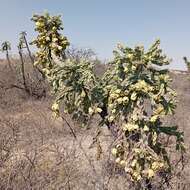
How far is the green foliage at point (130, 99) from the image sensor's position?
5590mm

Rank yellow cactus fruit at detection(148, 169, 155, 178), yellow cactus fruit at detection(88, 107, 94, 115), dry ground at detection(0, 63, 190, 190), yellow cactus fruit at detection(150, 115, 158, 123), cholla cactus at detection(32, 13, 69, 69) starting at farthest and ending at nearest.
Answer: dry ground at detection(0, 63, 190, 190) → cholla cactus at detection(32, 13, 69, 69) → yellow cactus fruit at detection(88, 107, 94, 115) → yellow cactus fruit at detection(150, 115, 158, 123) → yellow cactus fruit at detection(148, 169, 155, 178)

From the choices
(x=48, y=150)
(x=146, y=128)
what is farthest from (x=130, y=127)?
(x=48, y=150)

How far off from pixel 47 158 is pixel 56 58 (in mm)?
5049

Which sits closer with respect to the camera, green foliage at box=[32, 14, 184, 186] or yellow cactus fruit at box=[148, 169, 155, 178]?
yellow cactus fruit at box=[148, 169, 155, 178]

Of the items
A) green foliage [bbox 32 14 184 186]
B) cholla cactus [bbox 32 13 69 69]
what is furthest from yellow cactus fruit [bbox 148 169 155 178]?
cholla cactus [bbox 32 13 69 69]

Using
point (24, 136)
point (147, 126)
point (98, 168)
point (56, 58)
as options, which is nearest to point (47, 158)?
point (98, 168)

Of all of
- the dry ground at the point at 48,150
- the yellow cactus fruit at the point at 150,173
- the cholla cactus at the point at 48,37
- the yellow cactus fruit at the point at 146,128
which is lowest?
the dry ground at the point at 48,150

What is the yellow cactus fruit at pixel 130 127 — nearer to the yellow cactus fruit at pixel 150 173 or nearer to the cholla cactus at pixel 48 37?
the yellow cactus fruit at pixel 150 173

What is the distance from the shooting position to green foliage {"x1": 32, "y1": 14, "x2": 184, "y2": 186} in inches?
220

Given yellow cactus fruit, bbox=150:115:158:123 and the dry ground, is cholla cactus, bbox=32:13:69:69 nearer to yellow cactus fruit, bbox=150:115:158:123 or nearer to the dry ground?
the dry ground

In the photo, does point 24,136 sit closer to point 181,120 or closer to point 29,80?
point 181,120

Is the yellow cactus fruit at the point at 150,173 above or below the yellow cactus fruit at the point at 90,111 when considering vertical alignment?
below

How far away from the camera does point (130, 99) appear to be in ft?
19.0

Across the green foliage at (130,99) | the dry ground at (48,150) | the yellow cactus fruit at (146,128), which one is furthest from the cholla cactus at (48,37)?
the yellow cactus fruit at (146,128)
